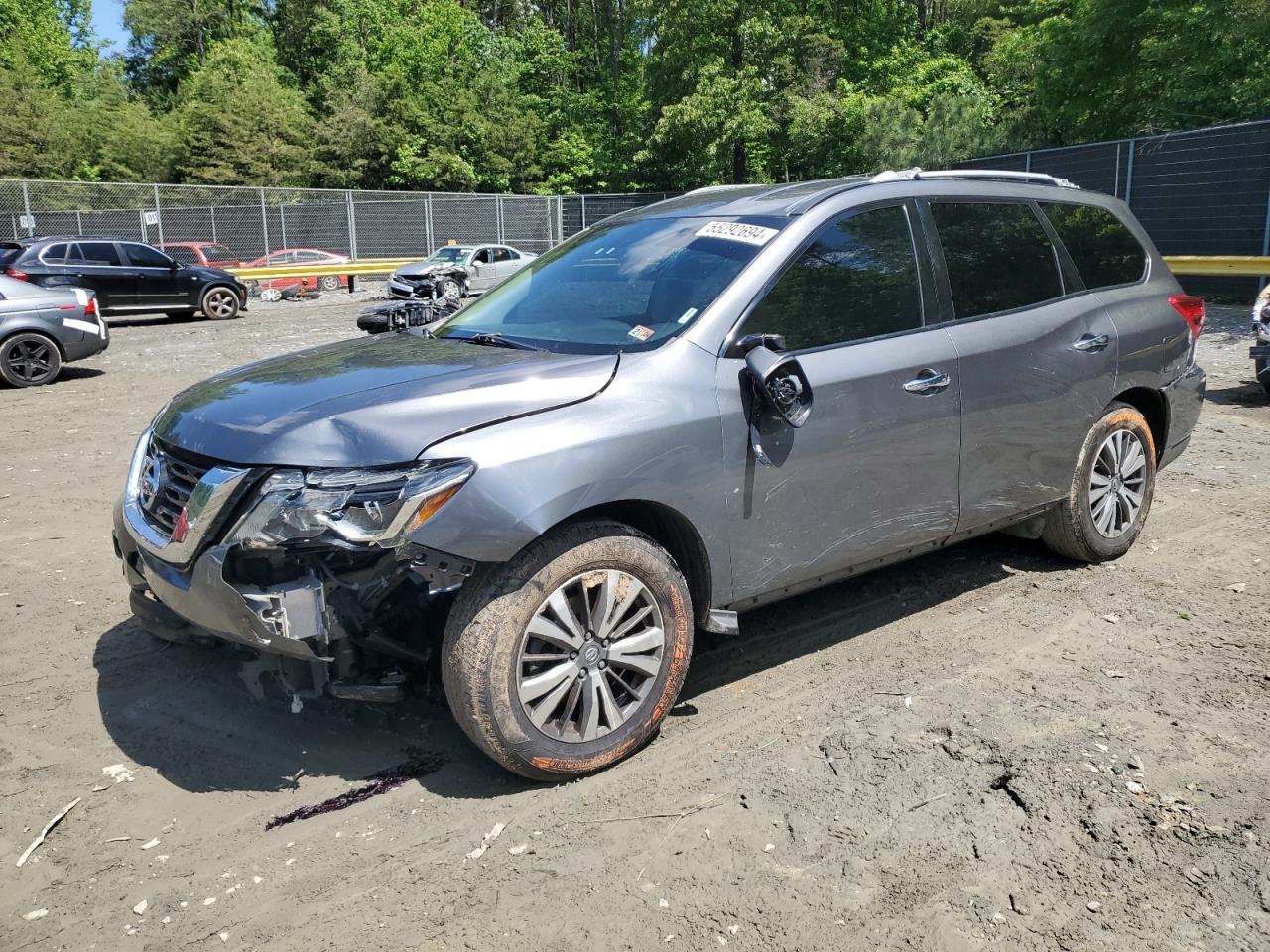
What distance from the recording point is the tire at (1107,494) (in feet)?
16.4

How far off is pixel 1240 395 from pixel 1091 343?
6417 mm

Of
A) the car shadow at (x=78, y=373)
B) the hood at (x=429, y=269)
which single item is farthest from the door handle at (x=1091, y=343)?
the hood at (x=429, y=269)

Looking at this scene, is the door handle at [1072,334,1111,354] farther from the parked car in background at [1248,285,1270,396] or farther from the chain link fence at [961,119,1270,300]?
the chain link fence at [961,119,1270,300]

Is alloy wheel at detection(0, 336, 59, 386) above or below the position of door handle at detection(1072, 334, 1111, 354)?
below

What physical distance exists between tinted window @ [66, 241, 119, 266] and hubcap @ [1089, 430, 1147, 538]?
18996 mm

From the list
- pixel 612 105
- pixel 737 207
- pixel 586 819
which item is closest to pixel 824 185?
pixel 737 207

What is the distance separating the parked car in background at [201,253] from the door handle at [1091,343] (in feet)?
87.4

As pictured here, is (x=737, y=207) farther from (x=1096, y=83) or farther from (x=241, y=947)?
(x=1096, y=83)

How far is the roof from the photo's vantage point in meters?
4.15

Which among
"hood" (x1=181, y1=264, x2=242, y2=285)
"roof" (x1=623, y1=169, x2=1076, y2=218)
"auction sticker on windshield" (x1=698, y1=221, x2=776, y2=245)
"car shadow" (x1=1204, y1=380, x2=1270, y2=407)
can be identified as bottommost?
"car shadow" (x1=1204, y1=380, x2=1270, y2=407)

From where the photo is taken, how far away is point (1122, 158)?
19078 millimetres

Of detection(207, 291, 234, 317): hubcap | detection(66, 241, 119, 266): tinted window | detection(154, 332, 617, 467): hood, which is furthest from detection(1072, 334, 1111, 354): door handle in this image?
detection(207, 291, 234, 317): hubcap

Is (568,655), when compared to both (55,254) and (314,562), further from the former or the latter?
(55,254)

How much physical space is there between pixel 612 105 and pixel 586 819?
50.8 metres
